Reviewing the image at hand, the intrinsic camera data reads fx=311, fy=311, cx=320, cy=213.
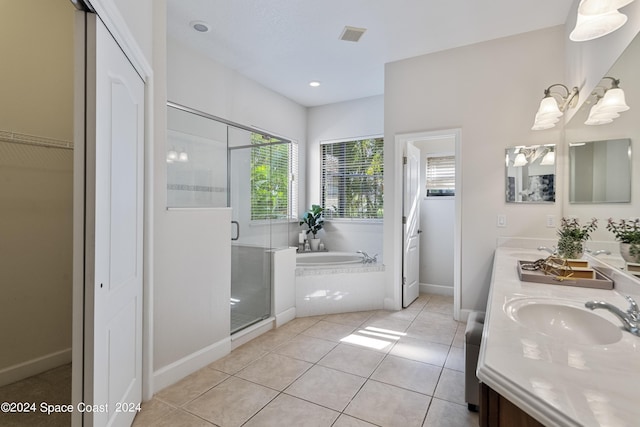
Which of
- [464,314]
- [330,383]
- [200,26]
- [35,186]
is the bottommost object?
[330,383]

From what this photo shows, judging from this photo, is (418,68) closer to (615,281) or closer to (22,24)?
(615,281)

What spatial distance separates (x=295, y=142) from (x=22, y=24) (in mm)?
3288

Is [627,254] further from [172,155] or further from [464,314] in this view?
[172,155]

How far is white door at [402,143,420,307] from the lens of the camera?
148 inches

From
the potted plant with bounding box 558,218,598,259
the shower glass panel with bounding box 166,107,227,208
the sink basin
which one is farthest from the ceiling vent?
the sink basin

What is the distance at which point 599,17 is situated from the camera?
1385 mm

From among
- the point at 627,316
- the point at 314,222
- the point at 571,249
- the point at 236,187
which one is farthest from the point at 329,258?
the point at 627,316

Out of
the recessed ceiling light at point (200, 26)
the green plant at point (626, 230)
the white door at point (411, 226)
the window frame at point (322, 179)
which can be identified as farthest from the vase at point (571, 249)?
the recessed ceiling light at point (200, 26)

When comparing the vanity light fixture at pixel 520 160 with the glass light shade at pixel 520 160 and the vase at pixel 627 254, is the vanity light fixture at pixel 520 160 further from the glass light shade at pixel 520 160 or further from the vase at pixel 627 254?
the vase at pixel 627 254

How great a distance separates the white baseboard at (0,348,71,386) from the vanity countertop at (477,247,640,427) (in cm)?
296

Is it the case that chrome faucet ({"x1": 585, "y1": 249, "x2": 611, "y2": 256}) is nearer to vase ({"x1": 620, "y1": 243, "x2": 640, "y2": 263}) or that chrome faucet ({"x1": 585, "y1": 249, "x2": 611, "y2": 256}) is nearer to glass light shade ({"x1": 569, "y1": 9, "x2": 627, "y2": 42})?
vase ({"x1": 620, "y1": 243, "x2": 640, "y2": 263})

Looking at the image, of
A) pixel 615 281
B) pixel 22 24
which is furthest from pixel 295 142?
pixel 615 281

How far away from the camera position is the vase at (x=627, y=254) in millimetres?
1358

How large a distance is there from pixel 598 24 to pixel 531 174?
184 cm
